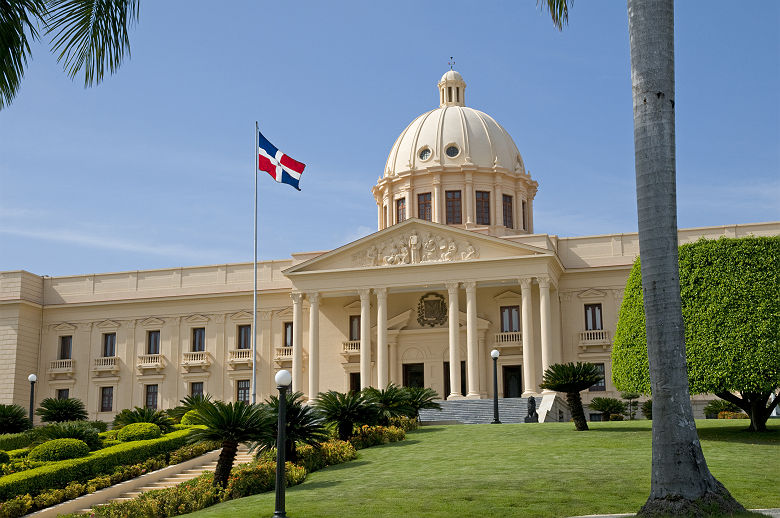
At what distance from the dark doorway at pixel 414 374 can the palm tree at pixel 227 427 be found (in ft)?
97.5

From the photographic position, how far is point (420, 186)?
2314 inches

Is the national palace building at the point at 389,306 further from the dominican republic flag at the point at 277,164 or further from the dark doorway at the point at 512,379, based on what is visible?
the dominican republic flag at the point at 277,164

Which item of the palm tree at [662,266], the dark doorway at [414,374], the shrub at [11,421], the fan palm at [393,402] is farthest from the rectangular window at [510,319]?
the palm tree at [662,266]

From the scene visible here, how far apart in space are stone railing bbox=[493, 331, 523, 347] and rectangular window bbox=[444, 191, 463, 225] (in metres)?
9.99

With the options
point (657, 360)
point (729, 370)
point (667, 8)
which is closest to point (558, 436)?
point (729, 370)

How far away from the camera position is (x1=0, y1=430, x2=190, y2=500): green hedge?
24125mm

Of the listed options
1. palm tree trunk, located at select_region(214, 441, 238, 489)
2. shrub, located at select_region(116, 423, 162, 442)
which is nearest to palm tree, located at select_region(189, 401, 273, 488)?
palm tree trunk, located at select_region(214, 441, 238, 489)

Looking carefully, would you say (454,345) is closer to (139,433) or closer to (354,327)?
(354,327)

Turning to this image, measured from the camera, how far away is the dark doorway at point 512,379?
5019cm

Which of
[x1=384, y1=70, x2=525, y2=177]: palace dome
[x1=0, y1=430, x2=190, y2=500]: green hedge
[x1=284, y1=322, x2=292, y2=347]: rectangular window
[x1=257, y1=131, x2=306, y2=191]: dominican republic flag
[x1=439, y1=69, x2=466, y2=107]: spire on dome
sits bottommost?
[x1=0, y1=430, x2=190, y2=500]: green hedge

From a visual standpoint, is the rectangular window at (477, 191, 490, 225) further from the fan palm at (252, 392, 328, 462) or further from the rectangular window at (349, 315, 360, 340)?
the fan palm at (252, 392, 328, 462)

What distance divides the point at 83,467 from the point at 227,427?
23.5ft

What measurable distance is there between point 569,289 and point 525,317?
5537 mm

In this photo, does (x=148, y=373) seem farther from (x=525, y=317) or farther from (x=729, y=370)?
(x=729, y=370)
